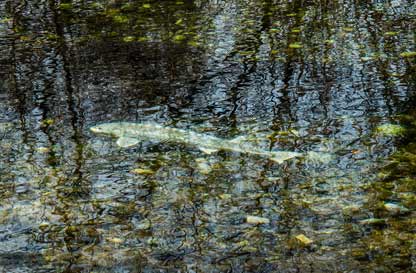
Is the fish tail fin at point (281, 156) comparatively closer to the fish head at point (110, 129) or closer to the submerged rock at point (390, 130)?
the submerged rock at point (390, 130)

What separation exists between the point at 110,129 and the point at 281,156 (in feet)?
4.02

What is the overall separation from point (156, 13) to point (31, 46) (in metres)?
1.63

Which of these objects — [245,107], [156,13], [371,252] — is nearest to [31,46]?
[156,13]

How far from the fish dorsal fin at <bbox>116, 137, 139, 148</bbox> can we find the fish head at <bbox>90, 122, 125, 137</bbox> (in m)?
0.08

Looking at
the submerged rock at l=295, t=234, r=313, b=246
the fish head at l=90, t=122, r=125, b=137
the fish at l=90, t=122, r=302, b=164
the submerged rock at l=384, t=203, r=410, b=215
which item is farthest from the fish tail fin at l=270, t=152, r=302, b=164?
the fish head at l=90, t=122, r=125, b=137

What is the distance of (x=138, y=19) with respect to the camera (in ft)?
25.1

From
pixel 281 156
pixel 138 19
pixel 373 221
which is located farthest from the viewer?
pixel 138 19

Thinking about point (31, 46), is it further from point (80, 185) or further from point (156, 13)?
point (80, 185)

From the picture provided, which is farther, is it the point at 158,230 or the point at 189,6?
the point at 189,6

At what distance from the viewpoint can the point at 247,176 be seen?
399cm

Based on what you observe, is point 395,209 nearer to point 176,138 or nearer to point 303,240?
point 303,240

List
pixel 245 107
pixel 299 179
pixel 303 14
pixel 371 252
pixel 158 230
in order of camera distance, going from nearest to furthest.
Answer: pixel 371 252
pixel 158 230
pixel 299 179
pixel 245 107
pixel 303 14

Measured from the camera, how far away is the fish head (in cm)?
465

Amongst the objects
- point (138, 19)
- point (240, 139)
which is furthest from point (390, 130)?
point (138, 19)
